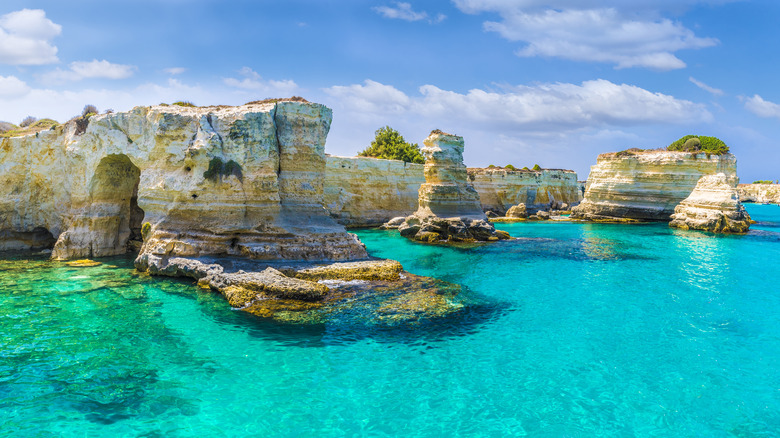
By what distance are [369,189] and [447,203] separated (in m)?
11.5

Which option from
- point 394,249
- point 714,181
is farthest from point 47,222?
point 714,181

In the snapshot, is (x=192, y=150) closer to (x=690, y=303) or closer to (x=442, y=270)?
(x=442, y=270)

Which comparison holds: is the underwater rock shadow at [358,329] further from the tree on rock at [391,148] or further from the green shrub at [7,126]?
the tree on rock at [391,148]

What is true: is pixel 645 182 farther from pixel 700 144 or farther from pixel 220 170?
pixel 220 170

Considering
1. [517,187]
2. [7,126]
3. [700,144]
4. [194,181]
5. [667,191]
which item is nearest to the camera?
[194,181]

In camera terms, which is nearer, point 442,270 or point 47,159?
point 442,270

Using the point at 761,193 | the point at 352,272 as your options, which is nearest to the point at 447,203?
the point at 352,272

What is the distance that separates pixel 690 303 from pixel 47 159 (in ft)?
86.3

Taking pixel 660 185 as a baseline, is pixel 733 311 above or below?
below

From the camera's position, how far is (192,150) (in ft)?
54.5

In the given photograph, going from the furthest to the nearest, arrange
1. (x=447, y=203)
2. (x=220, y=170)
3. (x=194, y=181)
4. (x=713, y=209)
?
(x=713, y=209) < (x=447, y=203) < (x=220, y=170) < (x=194, y=181)

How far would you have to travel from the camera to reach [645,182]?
42438 mm

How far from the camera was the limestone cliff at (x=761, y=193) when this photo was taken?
3652 inches

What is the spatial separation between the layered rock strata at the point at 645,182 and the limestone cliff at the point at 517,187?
9033 mm
